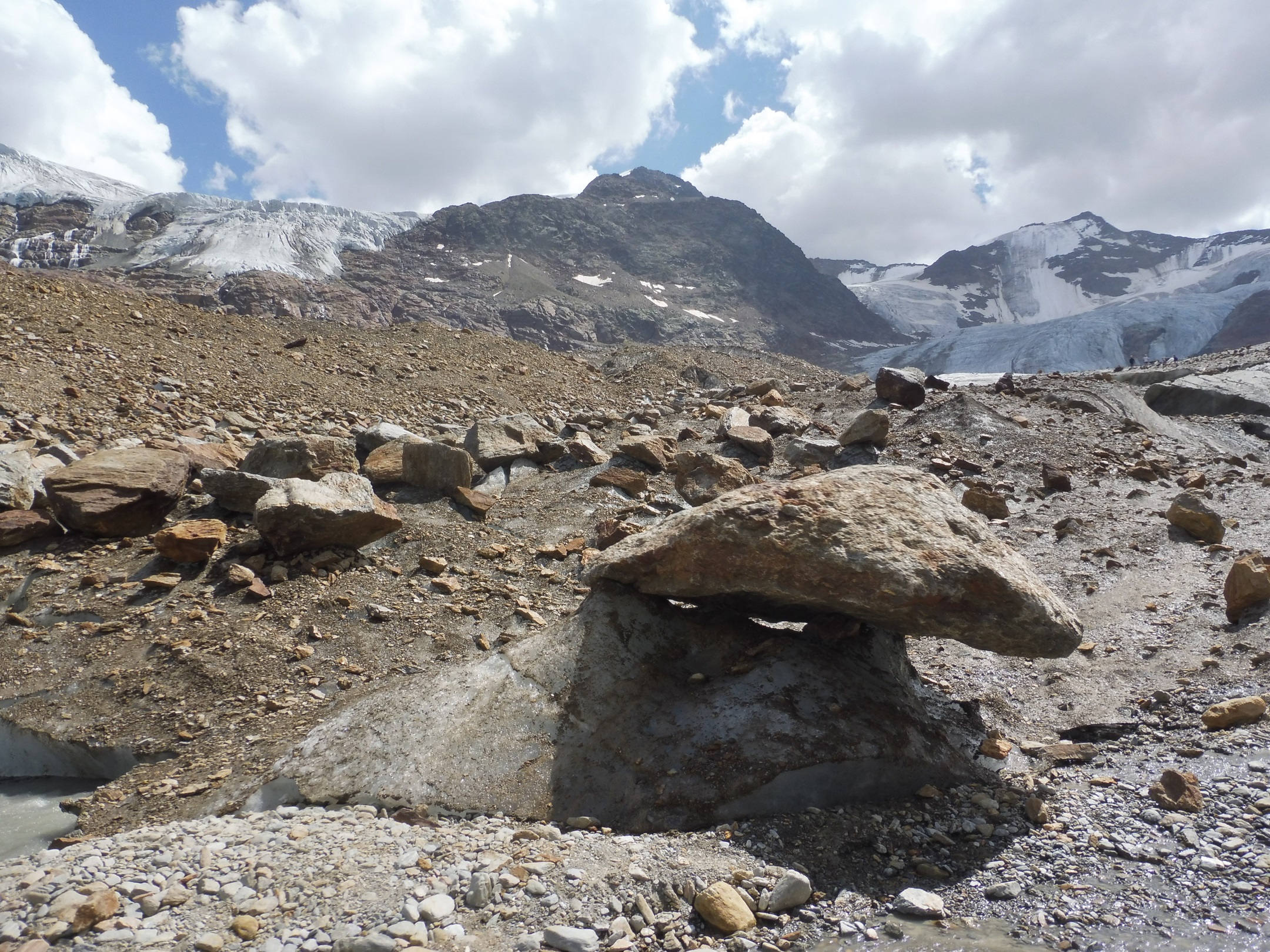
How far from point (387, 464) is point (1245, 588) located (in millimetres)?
7044

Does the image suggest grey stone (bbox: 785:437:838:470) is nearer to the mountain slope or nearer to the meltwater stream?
the meltwater stream

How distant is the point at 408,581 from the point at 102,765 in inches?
85.2

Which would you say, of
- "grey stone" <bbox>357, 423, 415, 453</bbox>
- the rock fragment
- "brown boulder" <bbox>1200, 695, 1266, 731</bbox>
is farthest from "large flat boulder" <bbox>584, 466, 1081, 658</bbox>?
"grey stone" <bbox>357, 423, 415, 453</bbox>

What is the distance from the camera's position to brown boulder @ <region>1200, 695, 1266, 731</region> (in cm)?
407

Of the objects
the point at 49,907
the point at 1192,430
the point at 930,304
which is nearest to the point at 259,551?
the point at 49,907

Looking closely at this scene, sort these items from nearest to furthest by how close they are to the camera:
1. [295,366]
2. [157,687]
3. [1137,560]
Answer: [157,687] < [1137,560] < [295,366]

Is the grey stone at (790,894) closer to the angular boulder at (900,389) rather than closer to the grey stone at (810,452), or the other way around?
the grey stone at (810,452)

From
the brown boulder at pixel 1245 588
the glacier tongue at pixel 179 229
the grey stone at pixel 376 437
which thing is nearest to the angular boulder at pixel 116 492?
the grey stone at pixel 376 437

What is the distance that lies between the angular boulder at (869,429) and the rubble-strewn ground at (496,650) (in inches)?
17.9

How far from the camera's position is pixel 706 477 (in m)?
7.90

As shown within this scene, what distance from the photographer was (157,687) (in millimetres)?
4586

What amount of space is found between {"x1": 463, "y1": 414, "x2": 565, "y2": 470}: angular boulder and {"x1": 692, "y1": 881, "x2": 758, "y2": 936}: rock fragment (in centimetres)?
572

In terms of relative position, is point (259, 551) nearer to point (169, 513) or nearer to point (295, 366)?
point (169, 513)

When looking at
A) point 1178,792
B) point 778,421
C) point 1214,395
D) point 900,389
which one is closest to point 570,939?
point 1178,792
